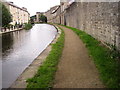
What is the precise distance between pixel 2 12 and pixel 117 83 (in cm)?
2600

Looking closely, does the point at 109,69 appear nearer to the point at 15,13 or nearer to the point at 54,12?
the point at 15,13

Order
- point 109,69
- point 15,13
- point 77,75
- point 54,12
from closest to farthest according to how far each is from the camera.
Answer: point 77,75, point 109,69, point 15,13, point 54,12

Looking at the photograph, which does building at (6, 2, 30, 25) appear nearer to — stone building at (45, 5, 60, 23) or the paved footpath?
stone building at (45, 5, 60, 23)

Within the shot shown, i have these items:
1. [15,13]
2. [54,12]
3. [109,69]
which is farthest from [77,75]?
[54,12]

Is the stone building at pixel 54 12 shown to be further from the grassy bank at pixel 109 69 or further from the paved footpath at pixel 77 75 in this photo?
the paved footpath at pixel 77 75

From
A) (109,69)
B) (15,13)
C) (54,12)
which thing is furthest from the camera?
(54,12)

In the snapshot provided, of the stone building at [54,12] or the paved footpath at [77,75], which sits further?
the stone building at [54,12]

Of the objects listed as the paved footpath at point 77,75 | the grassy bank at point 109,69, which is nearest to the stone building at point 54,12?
the grassy bank at point 109,69

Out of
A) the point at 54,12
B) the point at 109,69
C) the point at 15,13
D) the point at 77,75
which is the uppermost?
the point at 54,12

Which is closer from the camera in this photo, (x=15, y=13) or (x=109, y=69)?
(x=109, y=69)

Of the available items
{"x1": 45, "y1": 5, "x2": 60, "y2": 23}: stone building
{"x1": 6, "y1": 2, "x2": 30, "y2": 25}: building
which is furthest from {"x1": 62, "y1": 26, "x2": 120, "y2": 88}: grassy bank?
{"x1": 45, "y1": 5, "x2": 60, "y2": 23}: stone building

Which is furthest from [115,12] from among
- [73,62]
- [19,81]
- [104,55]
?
[19,81]

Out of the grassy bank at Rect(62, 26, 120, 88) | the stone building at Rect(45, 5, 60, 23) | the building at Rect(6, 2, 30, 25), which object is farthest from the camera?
the stone building at Rect(45, 5, 60, 23)

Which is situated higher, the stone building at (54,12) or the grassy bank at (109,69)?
the stone building at (54,12)
